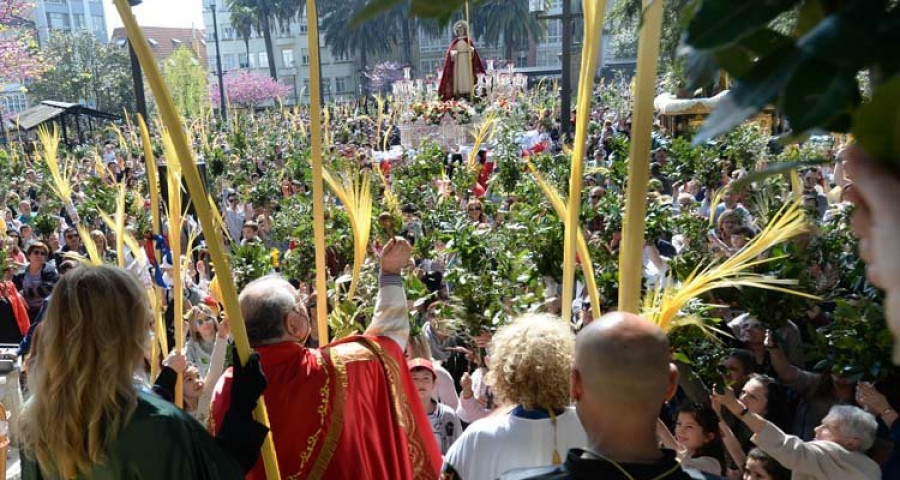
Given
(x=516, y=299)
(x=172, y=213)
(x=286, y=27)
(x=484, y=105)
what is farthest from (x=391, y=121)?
(x=286, y=27)

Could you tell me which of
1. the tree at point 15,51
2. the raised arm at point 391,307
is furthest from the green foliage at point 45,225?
the tree at point 15,51

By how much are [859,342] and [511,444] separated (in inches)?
77.4

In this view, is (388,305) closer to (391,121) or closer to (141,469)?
(141,469)

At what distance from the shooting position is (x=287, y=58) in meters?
68.5

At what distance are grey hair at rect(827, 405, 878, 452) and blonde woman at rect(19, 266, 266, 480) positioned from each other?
7.31 ft

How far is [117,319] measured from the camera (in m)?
1.94

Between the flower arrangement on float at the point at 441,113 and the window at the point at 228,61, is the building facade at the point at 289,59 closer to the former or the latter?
the window at the point at 228,61

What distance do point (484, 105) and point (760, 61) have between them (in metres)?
16.7

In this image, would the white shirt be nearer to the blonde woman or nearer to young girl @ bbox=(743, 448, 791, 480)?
the blonde woman

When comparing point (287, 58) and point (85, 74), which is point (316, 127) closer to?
point (85, 74)

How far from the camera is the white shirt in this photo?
90.1 inches

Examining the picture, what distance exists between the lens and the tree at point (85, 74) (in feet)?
157

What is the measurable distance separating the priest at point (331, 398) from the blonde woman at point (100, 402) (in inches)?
24.3

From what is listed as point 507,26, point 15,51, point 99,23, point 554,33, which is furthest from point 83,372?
point 99,23
